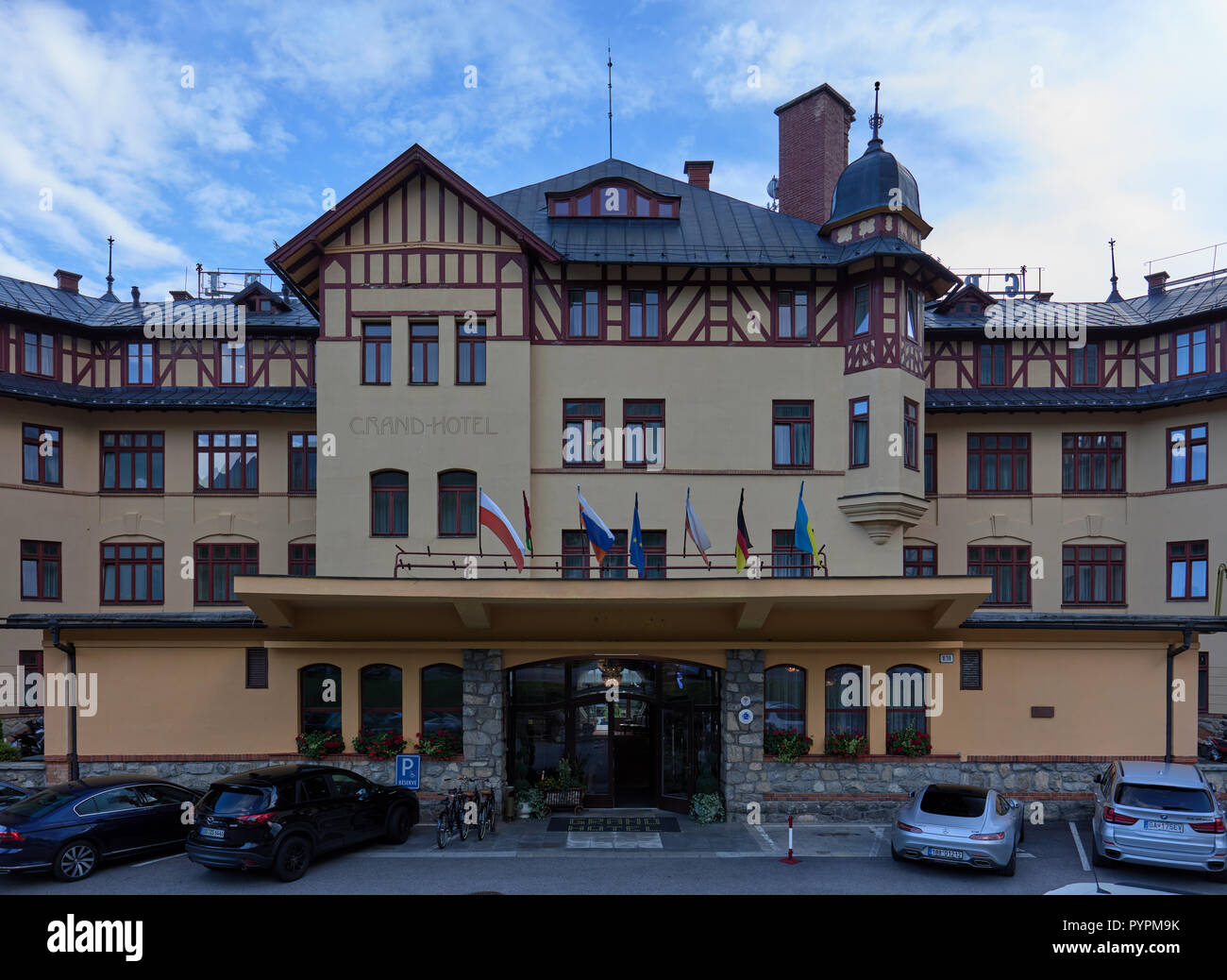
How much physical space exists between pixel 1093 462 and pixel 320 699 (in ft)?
83.0

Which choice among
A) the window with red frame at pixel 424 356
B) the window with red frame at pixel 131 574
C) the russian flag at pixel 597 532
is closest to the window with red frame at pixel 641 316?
the window with red frame at pixel 424 356

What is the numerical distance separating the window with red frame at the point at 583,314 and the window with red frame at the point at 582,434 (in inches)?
70.4

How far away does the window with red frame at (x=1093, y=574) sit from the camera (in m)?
27.7

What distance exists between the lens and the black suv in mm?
13078

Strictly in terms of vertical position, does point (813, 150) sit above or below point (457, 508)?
above

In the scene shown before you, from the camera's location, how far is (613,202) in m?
24.1

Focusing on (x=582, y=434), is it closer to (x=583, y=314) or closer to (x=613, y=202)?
(x=583, y=314)


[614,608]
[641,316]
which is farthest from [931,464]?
[614,608]

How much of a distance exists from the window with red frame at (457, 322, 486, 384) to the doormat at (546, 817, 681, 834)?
1068 cm

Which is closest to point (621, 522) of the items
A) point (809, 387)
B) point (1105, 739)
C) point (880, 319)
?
point (809, 387)

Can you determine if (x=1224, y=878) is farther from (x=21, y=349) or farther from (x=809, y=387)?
(x=21, y=349)

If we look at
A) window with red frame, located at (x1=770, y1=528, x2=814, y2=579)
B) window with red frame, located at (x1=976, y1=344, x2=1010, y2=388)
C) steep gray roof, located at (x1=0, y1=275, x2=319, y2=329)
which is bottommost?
window with red frame, located at (x1=770, y1=528, x2=814, y2=579)

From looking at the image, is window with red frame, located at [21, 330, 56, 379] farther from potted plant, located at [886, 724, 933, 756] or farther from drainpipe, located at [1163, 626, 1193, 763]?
drainpipe, located at [1163, 626, 1193, 763]

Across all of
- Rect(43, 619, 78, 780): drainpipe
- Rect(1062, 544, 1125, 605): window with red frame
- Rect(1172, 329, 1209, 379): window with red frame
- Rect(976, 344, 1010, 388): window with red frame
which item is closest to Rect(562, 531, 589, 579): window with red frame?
Rect(43, 619, 78, 780): drainpipe
